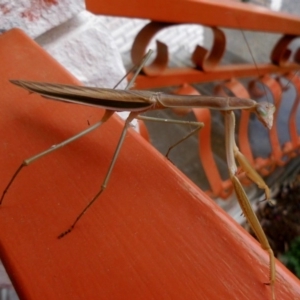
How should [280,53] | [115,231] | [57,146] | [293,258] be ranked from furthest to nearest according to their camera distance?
[293,258] < [280,53] < [57,146] < [115,231]

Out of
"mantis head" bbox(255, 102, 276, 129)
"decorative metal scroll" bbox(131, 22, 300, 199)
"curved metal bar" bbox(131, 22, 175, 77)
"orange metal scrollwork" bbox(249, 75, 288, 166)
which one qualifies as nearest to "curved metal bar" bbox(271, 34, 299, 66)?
"decorative metal scroll" bbox(131, 22, 300, 199)

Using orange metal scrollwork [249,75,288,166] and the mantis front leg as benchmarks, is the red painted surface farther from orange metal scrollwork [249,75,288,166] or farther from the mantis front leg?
orange metal scrollwork [249,75,288,166]

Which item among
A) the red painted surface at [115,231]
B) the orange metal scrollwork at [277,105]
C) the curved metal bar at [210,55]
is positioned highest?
the red painted surface at [115,231]

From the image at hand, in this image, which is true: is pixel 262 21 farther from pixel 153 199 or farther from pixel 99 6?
pixel 153 199

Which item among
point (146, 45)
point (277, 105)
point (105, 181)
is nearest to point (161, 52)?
point (146, 45)

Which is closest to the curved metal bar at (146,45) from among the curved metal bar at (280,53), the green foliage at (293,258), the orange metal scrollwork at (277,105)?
the orange metal scrollwork at (277,105)

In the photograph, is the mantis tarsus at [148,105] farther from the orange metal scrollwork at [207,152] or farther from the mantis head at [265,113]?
the orange metal scrollwork at [207,152]

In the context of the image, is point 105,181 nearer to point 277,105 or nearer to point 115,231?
point 115,231
